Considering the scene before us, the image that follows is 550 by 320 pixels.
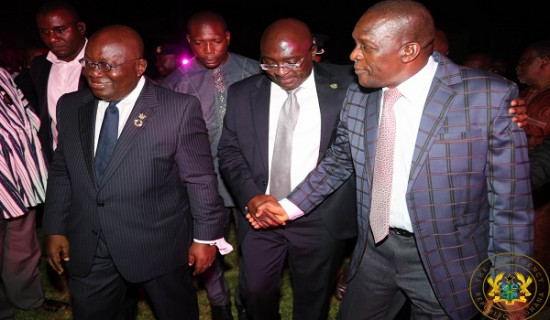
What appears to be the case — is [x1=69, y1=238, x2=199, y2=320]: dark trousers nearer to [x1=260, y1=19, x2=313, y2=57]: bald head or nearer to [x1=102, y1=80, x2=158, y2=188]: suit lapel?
[x1=102, y1=80, x2=158, y2=188]: suit lapel

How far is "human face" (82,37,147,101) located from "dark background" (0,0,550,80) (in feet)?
38.5

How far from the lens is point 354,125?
8.55 ft

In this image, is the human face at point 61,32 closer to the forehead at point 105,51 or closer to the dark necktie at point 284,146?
the forehead at point 105,51

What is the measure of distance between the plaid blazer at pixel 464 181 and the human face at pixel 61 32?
3136mm

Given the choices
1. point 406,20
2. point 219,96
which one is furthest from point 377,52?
point 219,96

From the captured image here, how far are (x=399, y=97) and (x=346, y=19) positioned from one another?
17.1 meters

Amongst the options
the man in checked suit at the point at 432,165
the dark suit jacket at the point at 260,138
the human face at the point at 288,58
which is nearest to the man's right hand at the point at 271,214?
the dark suit jacket at the point at 260,138

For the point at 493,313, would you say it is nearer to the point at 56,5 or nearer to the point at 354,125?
the point at 354,125

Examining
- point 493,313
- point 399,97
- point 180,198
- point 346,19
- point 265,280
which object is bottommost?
point 265,280

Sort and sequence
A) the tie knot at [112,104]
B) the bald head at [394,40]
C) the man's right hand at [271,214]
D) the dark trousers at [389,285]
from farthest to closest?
1. the man's right hand at [271,214]
2. the tie knot at [112,104]
3. the dark trousers at [389,285]
4. the bald head at [394,40]

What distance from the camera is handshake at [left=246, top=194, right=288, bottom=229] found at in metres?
2.93

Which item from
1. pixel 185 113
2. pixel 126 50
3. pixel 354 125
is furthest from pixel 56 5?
pixel 354 125

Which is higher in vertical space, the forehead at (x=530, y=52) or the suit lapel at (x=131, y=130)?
the forehead at (x=530, y=52)

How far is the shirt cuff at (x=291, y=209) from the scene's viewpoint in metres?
2.93
